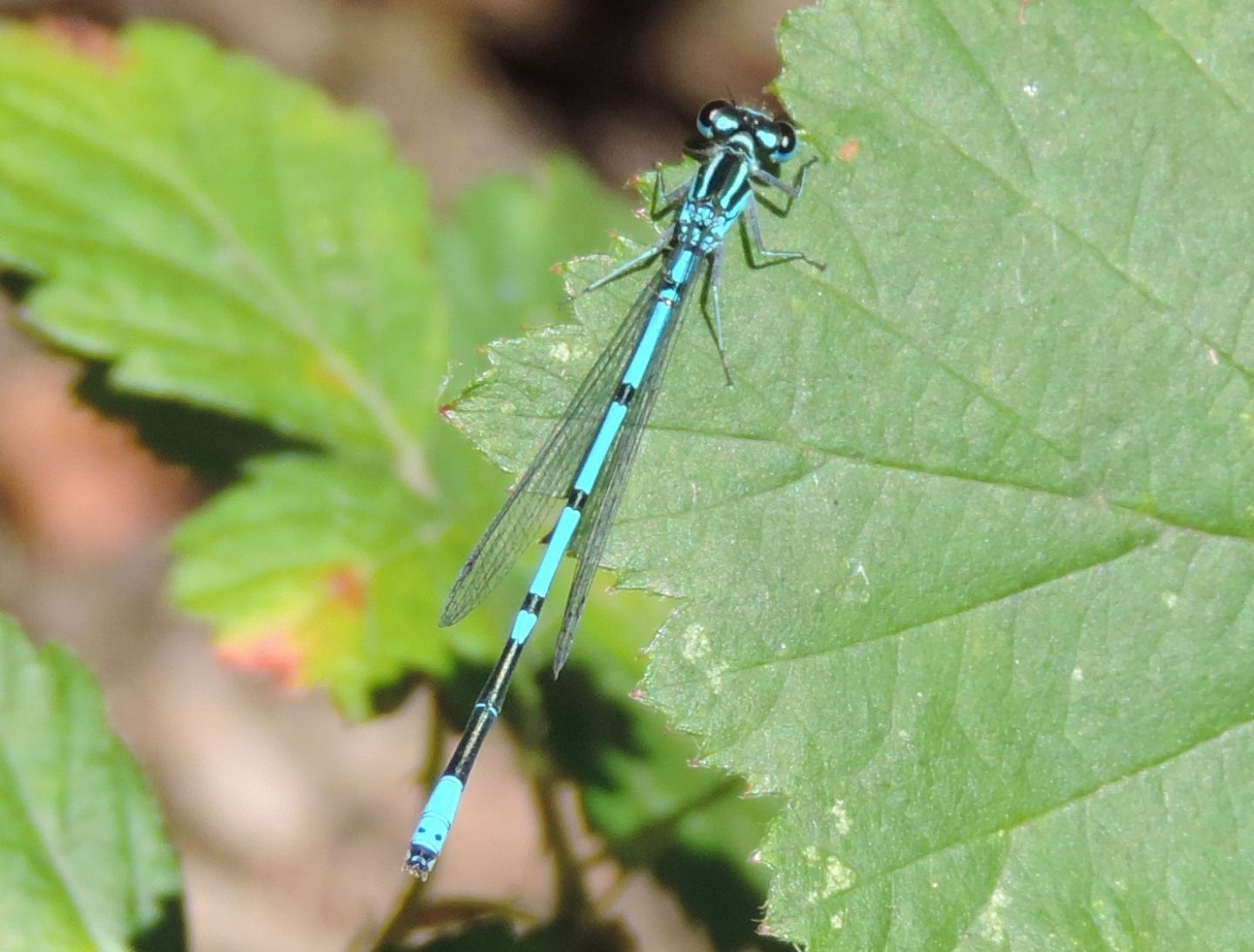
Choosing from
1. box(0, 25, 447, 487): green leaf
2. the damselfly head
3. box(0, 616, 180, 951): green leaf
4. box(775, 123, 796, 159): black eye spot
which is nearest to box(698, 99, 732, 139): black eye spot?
the damselfly head

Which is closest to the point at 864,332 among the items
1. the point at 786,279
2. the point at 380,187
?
the point at 786,279

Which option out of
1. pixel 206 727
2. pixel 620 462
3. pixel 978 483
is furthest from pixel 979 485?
pixel 206 727

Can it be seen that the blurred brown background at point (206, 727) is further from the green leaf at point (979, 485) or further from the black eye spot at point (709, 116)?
the green leaf at point (979, 485)

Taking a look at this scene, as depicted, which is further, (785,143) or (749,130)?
(749,130)

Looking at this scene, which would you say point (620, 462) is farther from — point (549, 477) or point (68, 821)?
point (68, 821)

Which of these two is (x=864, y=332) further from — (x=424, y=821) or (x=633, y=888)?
(x=633, y=888)

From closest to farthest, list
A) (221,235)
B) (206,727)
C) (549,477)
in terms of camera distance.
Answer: (549,477)
(221,235)
(206,727)
